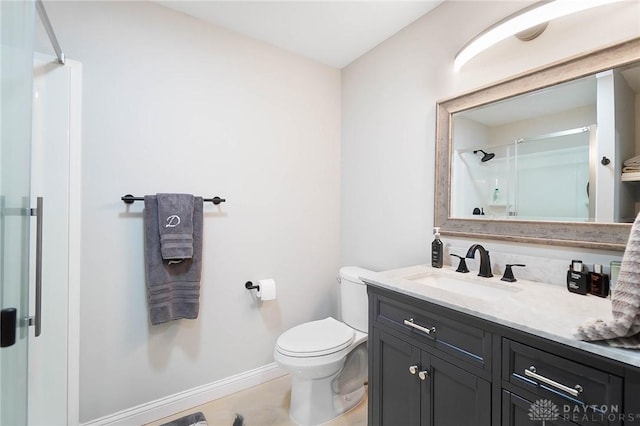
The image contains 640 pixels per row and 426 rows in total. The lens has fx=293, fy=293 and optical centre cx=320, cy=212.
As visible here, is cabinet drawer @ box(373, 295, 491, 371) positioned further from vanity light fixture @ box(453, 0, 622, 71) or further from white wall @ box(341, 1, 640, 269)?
vanity light fixture @ box(453, 0, 622, 71)

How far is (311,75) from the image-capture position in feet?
7.48

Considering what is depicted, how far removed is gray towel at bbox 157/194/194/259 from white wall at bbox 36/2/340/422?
14cm

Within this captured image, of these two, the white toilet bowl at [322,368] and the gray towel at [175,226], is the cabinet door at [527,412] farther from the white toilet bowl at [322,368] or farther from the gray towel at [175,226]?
the gray towel at [175,226]

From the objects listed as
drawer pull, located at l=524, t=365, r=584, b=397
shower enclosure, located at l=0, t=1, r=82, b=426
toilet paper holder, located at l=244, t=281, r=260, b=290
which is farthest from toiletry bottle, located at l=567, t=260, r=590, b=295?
shower enclosure, located at l=0, t=1, r=82, b=426

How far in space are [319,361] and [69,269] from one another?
1357 millimetres

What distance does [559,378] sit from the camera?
0.77m

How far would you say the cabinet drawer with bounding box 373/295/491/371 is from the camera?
3.09 ft

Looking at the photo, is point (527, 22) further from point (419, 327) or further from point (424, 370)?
point (424, 370)

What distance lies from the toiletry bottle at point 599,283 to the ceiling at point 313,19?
1567 millimetres

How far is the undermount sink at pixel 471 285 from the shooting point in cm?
125

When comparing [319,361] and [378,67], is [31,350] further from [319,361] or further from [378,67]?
[378,67]

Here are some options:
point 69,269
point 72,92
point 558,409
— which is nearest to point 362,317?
point 558,409

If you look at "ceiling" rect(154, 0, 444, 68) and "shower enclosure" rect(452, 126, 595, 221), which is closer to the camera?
"shower enclosure" rect(452, 126, 595, 221)

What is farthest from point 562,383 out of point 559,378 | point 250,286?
point 250,286
